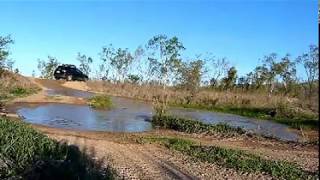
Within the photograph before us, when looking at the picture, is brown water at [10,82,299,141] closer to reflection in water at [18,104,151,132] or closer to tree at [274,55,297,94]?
reflection in water at [18,104,151,132]

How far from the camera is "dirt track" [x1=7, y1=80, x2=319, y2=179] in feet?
35.4

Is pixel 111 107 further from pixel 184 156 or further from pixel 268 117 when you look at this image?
pixel 184 156

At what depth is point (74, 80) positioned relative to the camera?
157ft

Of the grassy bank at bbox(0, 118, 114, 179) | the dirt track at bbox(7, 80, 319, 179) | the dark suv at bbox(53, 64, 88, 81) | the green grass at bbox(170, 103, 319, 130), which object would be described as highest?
the dark suv at bbox(53, 64, 88, 81)

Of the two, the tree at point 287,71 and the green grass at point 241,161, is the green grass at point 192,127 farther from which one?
the tree at point 287,71

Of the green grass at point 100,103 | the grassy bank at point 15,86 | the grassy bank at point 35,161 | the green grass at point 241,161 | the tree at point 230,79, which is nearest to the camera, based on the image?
the grassy bank at point 35,161

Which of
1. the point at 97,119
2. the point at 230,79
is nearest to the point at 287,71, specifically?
the point at 230,79

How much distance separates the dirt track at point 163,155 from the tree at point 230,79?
107ft

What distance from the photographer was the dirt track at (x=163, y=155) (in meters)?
10.8

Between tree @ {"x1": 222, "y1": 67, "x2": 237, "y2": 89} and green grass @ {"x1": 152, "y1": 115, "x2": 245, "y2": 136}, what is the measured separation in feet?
99.1

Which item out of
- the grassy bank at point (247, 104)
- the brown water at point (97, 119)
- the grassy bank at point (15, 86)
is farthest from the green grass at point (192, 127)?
the grassy bank at point (15, 86)

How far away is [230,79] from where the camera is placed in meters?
51.5

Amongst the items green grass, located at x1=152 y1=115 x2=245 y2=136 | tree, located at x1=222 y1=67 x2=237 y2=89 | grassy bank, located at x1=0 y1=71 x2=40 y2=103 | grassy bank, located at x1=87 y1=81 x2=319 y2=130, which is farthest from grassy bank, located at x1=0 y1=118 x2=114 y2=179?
tree, located at x1=222 y1=67 x2=237 y2=89

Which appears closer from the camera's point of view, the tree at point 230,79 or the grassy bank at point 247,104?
the grassy bank at point 247,104
